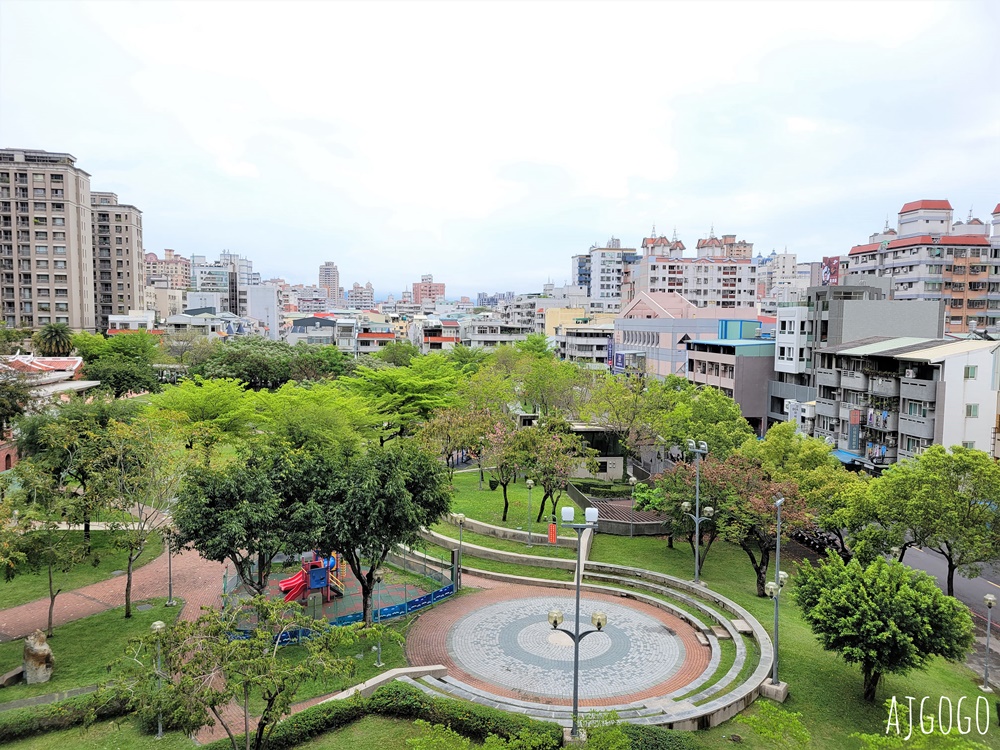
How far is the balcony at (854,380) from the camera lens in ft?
145

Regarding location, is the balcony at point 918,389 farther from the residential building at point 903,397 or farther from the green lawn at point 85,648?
the green lawn at point 85,648

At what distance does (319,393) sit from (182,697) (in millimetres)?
32397

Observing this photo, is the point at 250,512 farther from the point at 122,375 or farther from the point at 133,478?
the point at 122,375

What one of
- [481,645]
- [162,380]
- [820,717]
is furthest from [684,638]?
[162,380]

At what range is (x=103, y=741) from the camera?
14.7 metres

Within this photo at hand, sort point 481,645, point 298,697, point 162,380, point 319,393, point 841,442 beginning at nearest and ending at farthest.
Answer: point 298,697 < point 481,645 < point 319,393 < point 841,442 < point 162,380

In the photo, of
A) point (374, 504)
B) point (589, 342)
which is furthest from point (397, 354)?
point (374, 504)

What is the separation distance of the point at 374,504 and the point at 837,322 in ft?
143

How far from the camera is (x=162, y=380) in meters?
78.7

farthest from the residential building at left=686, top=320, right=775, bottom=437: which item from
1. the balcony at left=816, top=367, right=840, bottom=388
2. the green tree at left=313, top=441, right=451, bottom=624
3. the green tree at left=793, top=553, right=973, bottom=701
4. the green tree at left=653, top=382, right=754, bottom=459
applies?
the green tree at left=313, top=441, right=451, bottom=624

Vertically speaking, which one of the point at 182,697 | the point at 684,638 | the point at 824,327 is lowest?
the point at 684,638

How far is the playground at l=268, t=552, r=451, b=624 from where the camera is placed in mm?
22672

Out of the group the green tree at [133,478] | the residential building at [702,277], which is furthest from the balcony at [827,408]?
the residential building at [702,277]

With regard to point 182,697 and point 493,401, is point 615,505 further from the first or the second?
point 182,697
